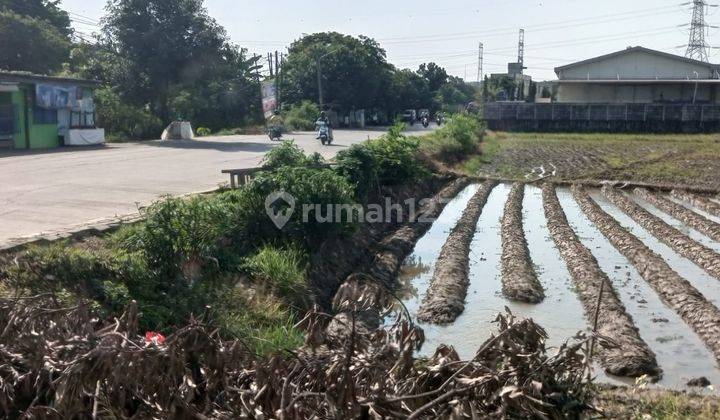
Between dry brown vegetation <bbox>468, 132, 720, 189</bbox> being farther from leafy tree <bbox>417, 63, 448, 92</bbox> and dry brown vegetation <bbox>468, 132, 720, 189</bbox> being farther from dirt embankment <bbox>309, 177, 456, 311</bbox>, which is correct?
leafy tree <bbox>417, 63, 448, 92</bbox>

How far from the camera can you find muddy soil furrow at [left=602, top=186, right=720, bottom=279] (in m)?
11.5

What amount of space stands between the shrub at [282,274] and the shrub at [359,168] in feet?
15.6

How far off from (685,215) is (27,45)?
1227 inches

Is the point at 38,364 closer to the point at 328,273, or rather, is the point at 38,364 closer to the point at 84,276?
the point at 84,276

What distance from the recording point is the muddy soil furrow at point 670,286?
816 centimetres

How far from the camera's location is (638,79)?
165 feet

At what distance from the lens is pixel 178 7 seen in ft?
107

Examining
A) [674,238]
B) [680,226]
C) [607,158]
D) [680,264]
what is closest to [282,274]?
[680,264]

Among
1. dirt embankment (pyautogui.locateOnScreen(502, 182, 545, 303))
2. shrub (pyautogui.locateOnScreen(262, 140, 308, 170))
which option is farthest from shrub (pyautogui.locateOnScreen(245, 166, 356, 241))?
dirt embankment (pyautogui.locateOnScreen(502, 182, 545, 303))

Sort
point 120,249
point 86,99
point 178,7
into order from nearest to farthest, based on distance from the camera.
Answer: point 120,249 < point 86,99 < point 178,7

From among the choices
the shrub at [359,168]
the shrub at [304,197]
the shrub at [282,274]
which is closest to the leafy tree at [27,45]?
the shrub at [359,168]

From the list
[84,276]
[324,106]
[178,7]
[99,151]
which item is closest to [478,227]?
[84,276]

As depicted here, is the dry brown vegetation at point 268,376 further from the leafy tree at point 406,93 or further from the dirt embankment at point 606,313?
the leafy tree at point 406,93

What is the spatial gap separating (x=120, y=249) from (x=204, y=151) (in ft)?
56.8
